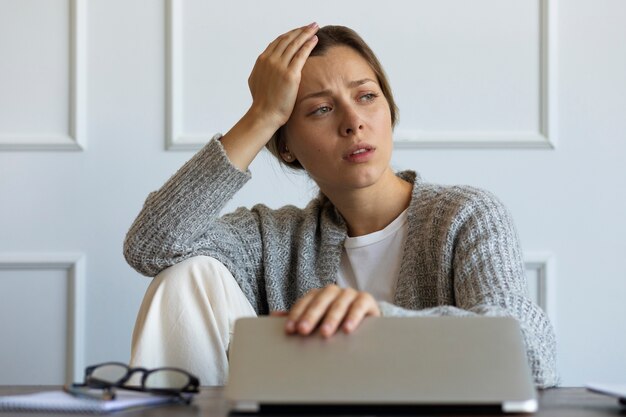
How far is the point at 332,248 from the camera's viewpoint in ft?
5.01

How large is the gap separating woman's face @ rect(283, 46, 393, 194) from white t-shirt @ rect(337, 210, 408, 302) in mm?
101

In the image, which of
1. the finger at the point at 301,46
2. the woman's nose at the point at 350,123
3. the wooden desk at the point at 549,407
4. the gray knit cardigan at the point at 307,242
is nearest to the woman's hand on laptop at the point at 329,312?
the wooden desk at the point at 549,407

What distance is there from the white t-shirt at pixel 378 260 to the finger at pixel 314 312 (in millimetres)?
604

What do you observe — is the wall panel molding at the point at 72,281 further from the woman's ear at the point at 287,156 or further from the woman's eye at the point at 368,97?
the woman's eye at the point at 368,97

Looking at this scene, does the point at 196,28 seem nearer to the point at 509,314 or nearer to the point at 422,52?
the point at 422,52

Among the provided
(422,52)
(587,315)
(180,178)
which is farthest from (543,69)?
(180,178)

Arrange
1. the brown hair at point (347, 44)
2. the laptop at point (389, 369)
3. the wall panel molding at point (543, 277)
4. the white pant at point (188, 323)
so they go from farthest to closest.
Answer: the wall panel molding at point (543, 277) → the brown hair at point (347, 44) → the white pant at point (188, 323) → the laptop at point (389, 369)

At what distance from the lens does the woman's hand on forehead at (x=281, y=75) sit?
57.7 inches

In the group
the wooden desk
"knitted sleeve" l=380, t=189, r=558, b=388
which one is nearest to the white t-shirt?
"knitted sleeve" l=380, t=189, r=558, b=388

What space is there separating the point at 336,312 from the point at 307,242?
27.4 inches

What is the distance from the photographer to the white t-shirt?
1504 millimetres

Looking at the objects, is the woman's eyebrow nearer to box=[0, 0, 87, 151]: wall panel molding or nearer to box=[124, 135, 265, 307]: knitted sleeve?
box=[124, 135, 265, 307]: knitted sleeve

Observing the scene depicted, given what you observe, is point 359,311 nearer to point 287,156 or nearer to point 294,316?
point 294,316

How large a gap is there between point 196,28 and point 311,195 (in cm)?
43
